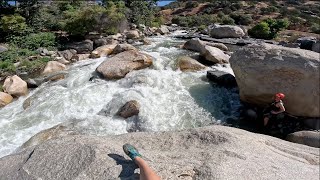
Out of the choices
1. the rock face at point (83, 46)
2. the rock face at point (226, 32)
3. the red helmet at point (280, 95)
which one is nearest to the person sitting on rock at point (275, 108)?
the red helmet at point (280, 95)

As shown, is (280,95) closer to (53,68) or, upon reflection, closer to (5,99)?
(5,99)

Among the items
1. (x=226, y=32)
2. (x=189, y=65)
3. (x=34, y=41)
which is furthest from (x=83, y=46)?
(x=226, y=32)

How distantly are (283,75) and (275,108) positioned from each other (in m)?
1.11

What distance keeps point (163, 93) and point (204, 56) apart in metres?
4.50

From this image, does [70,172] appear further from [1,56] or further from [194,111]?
[1,56]

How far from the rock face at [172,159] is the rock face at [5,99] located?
232 inches

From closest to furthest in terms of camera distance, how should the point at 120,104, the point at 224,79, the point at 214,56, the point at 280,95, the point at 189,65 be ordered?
1. the point at 280,95
2. the point at 120,104
3. the point at 224,79
4. the point at 189,65
5. the point at 214,56

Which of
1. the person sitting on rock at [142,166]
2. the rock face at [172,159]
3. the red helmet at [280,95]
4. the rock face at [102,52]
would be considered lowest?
the rock face at [102,52]

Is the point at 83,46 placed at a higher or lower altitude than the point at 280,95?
lower

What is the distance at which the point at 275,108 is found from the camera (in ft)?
33.0

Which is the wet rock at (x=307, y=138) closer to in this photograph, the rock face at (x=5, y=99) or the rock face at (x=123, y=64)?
the rock face at (x=123, y=64)

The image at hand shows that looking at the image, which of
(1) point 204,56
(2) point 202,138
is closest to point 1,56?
(1) point 204,56

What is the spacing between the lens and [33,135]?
9.19m

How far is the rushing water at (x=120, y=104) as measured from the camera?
9.82m
